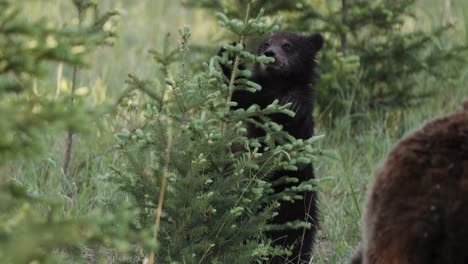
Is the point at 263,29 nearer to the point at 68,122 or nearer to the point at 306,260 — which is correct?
the point at 306,260

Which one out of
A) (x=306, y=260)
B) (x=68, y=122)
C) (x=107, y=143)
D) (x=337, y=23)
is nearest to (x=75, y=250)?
(x=68, y=122)

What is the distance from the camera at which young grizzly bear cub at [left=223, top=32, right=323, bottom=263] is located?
16.4ft

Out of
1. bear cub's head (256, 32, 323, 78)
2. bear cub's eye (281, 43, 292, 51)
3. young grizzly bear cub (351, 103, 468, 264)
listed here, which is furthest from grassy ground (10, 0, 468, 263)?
young grizzly bear cub (351, 103, 468, 264)

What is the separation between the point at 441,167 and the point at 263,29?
1788 mm

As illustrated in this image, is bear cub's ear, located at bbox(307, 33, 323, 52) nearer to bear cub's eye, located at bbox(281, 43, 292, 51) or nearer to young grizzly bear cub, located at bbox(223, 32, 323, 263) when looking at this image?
young grizzly bear cub, located at bbox(223, 32, 323, 263)

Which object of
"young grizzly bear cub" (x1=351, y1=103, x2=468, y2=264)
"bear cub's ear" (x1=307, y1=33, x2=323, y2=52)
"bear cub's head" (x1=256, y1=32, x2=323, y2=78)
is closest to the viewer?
"young grizzly bear cub" (x1=351, y1=103, x2=468, y2=264)

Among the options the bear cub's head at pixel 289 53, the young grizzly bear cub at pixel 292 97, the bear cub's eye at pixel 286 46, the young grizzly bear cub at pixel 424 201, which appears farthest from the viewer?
the bear cub's eye at pixel 286 46

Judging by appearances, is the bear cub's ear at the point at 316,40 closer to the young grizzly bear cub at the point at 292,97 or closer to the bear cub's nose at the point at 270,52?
the young grizzly bear cub at the point at 292,97

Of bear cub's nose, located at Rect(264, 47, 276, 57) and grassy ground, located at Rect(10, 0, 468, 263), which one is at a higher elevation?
bear cub's nose, located at Rect(264, 47, 276, 57)

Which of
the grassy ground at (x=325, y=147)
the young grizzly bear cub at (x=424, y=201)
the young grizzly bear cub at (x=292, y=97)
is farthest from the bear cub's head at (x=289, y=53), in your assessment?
the young grizzly bear cub at (x=424, y=201)

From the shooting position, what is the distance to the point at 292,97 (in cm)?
541

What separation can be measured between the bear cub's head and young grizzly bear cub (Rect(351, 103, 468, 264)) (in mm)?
3145

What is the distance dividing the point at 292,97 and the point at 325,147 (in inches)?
50.7

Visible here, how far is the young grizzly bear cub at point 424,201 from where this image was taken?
7.64 ft
